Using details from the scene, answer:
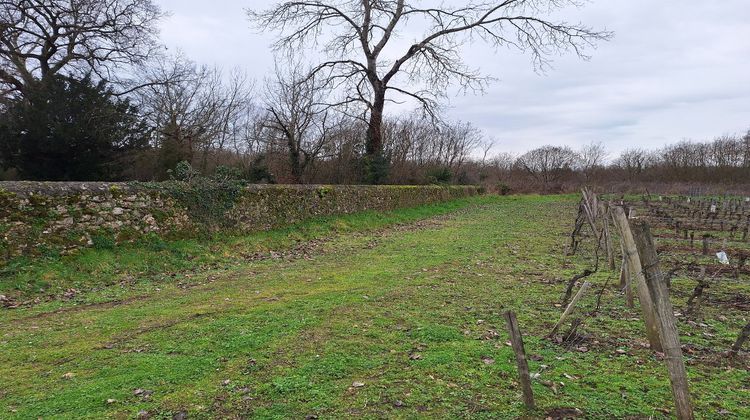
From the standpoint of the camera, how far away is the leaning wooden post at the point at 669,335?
2.74 metres

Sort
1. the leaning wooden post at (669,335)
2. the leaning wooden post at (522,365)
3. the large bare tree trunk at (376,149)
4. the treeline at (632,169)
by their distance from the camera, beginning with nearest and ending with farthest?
the leaning wooden post at (669,335) → the leaning wooden post at (522,365) → the large bare tree trunk at (376,149) → the treeline at (632,169)

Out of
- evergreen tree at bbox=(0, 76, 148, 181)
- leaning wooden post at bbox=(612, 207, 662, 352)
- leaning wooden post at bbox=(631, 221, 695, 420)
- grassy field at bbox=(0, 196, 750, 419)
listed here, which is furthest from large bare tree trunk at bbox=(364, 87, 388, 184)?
leaning wooden post at bbox=(631, 221, 695, 420)

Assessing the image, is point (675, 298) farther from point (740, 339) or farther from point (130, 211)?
point (130, 211)

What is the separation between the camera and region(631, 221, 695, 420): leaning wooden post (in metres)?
2.74

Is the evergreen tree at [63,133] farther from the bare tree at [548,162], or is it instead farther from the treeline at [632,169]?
the bare tree at [548,162]

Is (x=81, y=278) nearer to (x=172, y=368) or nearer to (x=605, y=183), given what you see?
(x=172, y=368)

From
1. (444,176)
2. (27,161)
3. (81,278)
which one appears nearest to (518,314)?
(81,278)

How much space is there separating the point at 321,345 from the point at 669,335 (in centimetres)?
298

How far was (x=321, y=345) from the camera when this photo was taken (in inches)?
175

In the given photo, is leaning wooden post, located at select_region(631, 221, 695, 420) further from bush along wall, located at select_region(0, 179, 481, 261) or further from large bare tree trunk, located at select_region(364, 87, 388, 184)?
large bare tree trunk, located at select_region(364, 87, 388, 184)

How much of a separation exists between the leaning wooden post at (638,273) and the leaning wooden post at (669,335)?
30 centimetres

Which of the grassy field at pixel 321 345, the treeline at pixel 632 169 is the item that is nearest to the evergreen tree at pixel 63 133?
the grassy field at pixel 321 345

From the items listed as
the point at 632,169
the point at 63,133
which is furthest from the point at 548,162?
the point at 63,133

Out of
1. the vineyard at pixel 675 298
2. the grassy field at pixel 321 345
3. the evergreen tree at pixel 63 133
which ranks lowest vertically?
the grassy field at pixel 321 345
